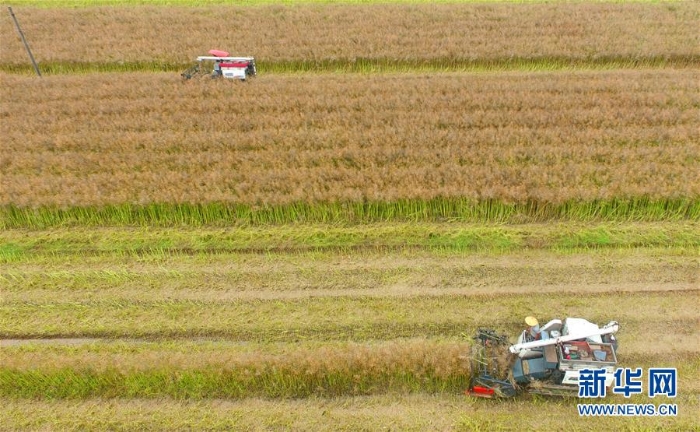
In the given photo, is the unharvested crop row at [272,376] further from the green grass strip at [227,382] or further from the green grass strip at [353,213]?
the green grass strip at [353,213]

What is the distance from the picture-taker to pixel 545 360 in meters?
6.43

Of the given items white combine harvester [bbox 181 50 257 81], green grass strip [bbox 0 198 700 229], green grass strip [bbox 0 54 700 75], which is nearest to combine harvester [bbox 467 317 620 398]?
green grass strip [bbox 0 198 700 229]

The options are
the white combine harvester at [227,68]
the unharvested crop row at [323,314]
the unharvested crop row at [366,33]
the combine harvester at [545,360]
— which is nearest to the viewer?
the combine harvester at [545,360]

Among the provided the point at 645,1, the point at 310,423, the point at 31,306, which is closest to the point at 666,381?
the point at 310,423

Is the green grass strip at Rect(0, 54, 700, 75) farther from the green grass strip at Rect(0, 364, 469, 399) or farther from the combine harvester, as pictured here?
the green grass strip at Rect(0, 364, 469, 399)

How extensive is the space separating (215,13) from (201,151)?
11213 millimetres

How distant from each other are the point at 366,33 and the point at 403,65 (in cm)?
268

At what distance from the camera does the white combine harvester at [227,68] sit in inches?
571

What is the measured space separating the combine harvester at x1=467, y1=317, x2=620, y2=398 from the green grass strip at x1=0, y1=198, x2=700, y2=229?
3191mm

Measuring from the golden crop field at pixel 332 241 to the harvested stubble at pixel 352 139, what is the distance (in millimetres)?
73

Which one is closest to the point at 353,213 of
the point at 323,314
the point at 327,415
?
the point at 323,314

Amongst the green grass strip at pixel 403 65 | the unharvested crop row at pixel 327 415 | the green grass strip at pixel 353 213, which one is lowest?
the unharvested crop row at pixel 327 415

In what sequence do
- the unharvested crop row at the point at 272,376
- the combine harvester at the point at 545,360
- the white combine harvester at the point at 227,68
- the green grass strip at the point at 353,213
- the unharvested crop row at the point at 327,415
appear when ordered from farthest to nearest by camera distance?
the white combine harvester at the point at 227,68
the green grass strip at the point at 353,213
the unharvested crop row at the point at 272,376
the unharvested crop row at the point at 327,415
the combine harvester at the point at 545,360

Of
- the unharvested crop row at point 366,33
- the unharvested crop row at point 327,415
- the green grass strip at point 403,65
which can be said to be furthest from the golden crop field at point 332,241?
the unharvested crop row at point 366,33
